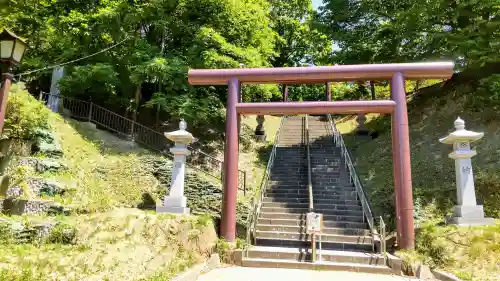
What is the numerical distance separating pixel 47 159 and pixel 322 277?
28.7 ft

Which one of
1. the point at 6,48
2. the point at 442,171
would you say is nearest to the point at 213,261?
the point at 6,48

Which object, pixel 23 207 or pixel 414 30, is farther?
pixel 414 30

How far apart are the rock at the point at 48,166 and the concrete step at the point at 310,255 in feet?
21.1

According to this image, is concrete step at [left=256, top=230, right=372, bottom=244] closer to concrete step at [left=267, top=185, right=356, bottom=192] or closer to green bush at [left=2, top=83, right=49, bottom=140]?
concrete step at [left=267, top=185, right=356, bottom=192]

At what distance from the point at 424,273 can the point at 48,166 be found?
34.9 feet

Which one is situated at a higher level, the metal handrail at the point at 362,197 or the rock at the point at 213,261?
the metal handrail at the point at 362,197

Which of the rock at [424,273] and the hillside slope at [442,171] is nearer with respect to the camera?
the rock at [424,273]

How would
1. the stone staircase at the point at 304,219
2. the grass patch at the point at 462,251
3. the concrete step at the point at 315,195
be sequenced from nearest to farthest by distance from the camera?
1. the grass patch at the point at 462,251
2. the stone staircase at the point at 304,219
3. the concrete step at the point at 315,195

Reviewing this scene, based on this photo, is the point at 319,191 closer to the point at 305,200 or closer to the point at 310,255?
the point at 305,200

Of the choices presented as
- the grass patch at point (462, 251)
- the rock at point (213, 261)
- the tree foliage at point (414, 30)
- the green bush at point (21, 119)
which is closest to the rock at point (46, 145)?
the green bush at point (21, 119)

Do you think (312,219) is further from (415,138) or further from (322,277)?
(415,138)

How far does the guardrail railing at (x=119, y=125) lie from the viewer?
16.3m

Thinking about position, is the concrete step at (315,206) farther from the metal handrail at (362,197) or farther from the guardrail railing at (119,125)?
the guardrail railing at (119,125)

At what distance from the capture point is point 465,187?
9.27 metres
